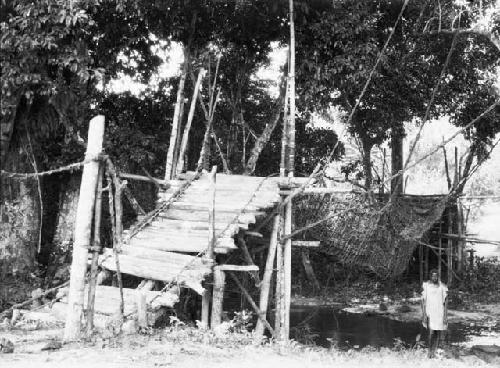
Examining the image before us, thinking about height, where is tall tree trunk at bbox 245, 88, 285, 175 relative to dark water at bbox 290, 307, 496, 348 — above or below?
above

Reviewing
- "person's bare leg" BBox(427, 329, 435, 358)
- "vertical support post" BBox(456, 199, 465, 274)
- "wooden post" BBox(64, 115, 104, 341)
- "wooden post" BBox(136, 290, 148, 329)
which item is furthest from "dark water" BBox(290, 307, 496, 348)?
"wooden post" BBox(64, 115, 104, 341)

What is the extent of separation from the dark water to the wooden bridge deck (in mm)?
2693

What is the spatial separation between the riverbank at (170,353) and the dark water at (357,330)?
3706 mm

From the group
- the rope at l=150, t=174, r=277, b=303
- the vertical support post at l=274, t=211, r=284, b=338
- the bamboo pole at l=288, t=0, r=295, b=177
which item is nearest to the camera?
the rope at l=150, t=174, r=277, b=303

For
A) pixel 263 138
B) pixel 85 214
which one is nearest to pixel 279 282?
pixel 263 138

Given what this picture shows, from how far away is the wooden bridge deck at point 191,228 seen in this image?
695 cm

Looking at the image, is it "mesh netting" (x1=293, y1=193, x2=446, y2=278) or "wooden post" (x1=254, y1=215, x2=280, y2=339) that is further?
"mesh netting" (x1=293, y1=193, x2=446, y2=278)

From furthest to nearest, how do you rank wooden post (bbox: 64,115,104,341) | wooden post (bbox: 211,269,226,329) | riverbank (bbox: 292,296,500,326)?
riverbank (bbox: 292,296,500,326)
wooden post (bbox: 211,269,226,329)
wooden post (bbox: 64,115,104,341)

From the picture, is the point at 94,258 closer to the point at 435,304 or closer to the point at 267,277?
the point at 267,277

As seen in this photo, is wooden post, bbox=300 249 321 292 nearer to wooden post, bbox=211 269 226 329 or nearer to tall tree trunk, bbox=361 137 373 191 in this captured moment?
tall tree trunk, bbox=361 137 373 191

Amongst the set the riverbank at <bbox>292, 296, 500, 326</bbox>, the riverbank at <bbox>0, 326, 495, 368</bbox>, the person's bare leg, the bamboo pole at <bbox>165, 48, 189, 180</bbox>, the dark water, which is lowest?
the dark water

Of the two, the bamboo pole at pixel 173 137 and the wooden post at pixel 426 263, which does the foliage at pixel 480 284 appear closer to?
the wooden post at pixel 426 263

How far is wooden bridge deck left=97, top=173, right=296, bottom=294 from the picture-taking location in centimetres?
695

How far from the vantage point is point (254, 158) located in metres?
11.3
